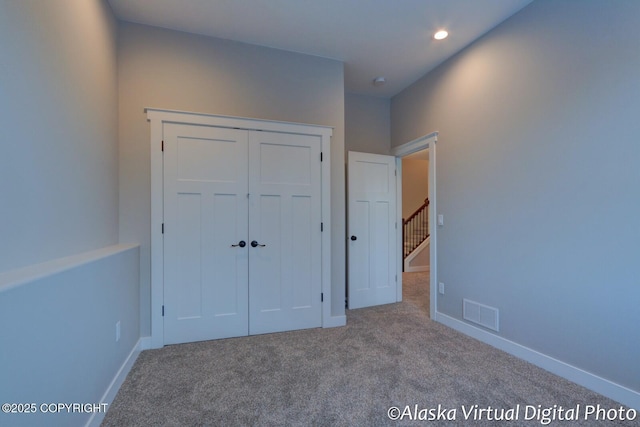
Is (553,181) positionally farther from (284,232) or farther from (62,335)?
(62,335)

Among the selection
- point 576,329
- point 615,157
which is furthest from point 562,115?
point 576,329

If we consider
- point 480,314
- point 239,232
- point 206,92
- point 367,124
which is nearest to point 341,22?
point 206,92

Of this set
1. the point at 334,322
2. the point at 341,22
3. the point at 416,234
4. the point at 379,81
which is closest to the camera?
A: the point at 341,22

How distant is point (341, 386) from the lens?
196 centimetres

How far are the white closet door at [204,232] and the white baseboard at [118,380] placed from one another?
21 centimetres

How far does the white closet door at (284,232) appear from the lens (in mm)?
2854

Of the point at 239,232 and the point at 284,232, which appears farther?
the point at 284,232

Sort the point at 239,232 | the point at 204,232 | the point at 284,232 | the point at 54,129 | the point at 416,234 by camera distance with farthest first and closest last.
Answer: the point at 416,234
the point at 284,232
the point at 239,232
the point at 204,232
the point at 54,129

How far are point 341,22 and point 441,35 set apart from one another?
1.01 m

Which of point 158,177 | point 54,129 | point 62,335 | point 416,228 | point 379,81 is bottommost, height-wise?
point 62,335

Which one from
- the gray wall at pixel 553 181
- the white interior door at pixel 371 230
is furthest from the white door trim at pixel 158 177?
the gray wall at pixel 553 181

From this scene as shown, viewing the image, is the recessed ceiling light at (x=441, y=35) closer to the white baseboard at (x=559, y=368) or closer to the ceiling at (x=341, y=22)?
the ceiling at (x=341, y=22)

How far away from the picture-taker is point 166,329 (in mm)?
2590

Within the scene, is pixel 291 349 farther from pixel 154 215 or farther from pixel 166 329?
pixel 154 215
